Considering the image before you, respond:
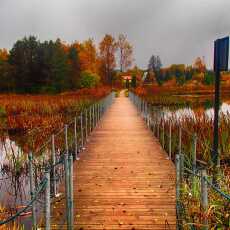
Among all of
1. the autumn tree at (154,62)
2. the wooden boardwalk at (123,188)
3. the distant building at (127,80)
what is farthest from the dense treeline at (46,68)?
the autumn tree at (154,62)

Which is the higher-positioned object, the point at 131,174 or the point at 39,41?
the point at 39,41

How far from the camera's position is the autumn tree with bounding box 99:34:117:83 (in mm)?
52781

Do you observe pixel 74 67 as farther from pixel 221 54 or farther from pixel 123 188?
pixel 221 54

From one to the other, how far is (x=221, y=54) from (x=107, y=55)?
49.2 metres

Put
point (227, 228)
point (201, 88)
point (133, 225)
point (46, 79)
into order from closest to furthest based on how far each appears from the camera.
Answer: point (227, 228), point (133, 225), point (46, 79), point (201, 88)

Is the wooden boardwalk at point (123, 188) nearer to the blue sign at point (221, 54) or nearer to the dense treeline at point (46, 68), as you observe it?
the blue sign at point (221, 54)

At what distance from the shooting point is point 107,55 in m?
52.8

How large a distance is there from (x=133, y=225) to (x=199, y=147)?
4.61m

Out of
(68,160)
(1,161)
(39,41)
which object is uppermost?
(39,41)

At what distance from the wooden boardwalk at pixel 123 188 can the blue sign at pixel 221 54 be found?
223 centimetres

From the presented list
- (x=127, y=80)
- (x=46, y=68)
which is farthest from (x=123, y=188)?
(x=127, y=80)

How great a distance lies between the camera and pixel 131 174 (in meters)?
6.57

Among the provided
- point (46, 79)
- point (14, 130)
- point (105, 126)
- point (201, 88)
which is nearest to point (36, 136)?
point (105, 126)

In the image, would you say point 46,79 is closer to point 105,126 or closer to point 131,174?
point 105,126
